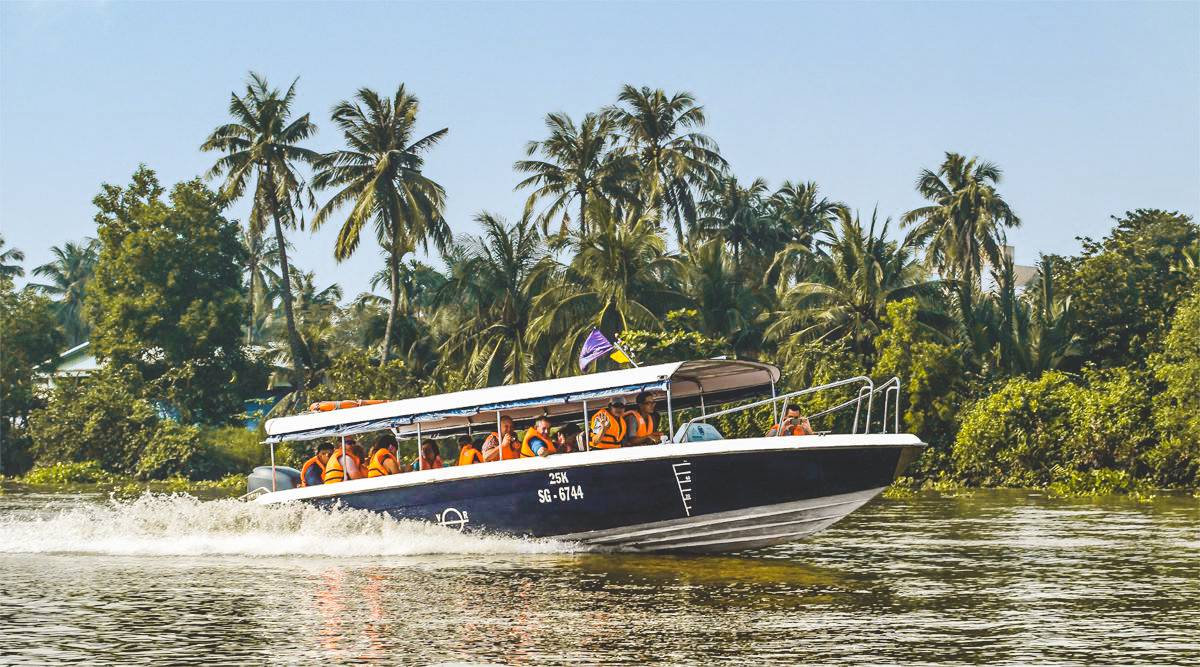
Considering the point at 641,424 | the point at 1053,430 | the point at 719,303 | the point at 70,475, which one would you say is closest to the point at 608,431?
the point at 641,424

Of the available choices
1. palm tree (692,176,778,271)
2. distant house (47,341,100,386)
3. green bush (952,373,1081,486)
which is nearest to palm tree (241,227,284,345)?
distant house (47,341,100,386)

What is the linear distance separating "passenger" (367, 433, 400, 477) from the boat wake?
0.66 m

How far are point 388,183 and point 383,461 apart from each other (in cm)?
3087

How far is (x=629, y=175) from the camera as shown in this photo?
1987 inches

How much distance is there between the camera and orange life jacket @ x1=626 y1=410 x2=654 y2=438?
17.3m

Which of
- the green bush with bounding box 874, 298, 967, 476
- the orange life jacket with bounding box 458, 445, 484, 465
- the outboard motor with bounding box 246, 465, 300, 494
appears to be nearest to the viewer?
the orange life jacket with bounding box 458, 445, 484, 465

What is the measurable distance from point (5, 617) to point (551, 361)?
27.9 metres

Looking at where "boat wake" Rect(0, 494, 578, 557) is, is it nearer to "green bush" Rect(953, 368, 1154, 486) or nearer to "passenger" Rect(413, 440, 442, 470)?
"passenger" Rect(413, 440, 442, 470)

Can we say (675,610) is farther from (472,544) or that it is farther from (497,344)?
(497,344)

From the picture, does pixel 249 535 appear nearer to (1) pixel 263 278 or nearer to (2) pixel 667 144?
(2) pixel 667 144

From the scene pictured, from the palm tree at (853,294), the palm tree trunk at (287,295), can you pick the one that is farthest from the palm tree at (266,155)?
the palm tree at (853,294)

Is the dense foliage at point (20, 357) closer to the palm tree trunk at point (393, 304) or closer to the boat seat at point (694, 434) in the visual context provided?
the palm tree trunk at point (393, 304)

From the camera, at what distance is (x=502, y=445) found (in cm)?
1786

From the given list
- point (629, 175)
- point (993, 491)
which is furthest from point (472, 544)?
point (629, 175)
